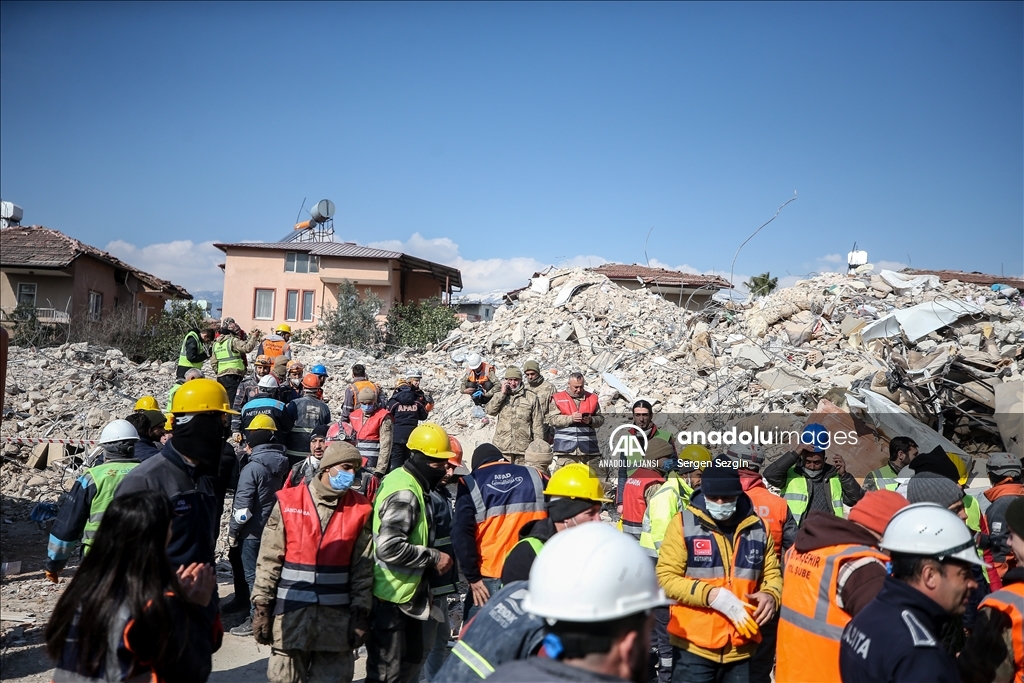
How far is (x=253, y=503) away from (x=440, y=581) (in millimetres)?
2561

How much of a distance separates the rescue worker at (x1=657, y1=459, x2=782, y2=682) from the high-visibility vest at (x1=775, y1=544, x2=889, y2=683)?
13.9 inches

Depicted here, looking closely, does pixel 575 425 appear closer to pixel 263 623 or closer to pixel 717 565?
pixel 717 565

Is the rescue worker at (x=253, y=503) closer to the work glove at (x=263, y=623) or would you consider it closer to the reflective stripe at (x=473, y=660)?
the work glove at (x=263, y=623)

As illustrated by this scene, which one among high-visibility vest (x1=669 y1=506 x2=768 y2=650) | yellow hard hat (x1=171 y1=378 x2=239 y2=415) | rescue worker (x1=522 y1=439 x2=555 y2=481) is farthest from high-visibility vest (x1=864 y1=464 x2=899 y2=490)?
yellow hard hat (x1=171 y1=378 x2=239 y2=415)

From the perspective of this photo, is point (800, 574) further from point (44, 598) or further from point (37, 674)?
point (44, 598)

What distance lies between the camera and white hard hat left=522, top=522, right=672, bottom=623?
187 cm

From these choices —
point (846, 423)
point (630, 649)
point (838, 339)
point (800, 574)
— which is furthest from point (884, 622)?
point (838, 339)

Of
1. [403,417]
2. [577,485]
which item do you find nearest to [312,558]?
[577,485]

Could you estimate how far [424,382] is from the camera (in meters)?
19.5

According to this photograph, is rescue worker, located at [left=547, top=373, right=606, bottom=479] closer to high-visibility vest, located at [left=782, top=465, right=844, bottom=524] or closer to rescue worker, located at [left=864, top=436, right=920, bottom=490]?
high-visibility vest, located at [left=782, top=465, right=844, bottom=524]

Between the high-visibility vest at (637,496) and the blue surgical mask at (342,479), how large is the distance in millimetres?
2911

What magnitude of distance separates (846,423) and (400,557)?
29.3 ft

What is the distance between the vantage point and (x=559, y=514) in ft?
13.0

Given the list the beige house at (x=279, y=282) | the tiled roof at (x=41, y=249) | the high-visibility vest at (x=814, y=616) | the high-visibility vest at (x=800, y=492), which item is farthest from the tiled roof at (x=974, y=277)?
the tiled roof at (x=41, y=249)
